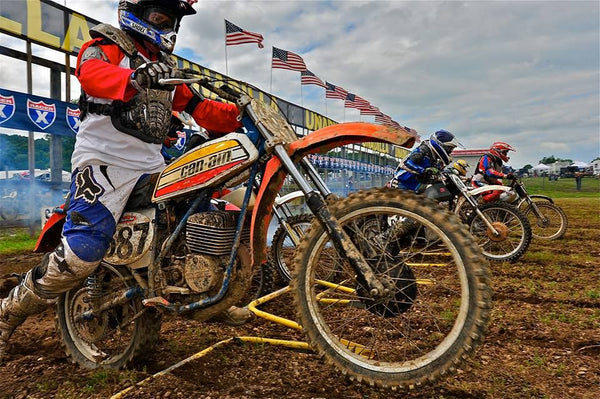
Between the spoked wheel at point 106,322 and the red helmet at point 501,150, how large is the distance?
385 inches

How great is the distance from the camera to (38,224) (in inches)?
355

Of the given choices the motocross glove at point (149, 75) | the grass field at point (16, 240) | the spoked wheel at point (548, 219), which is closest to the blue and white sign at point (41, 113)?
the grass field at point (16, 240)

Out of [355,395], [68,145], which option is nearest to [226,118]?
[355,395]

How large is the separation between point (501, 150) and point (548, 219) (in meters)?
2.18

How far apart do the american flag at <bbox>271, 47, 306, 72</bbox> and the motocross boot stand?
57.5 feet

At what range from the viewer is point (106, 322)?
9.47ft

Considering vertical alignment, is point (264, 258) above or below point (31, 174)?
below

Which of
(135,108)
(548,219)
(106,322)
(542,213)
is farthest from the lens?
(542,213)

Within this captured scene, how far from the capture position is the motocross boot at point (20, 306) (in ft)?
9.00

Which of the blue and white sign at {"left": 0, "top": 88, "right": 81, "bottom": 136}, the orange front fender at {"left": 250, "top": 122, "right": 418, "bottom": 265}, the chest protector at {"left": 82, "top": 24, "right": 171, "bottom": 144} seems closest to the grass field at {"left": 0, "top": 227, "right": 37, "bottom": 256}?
the blue and white sign at {"left": 0, "top": 88, "right": 81, "bottom": 136}

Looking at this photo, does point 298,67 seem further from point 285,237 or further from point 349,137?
point 349,137

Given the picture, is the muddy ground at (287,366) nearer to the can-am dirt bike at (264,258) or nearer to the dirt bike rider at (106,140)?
the can-am dirt bike at (264,258)

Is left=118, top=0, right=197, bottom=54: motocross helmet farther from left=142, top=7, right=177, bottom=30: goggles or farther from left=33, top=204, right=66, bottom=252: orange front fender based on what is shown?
left=33, top=204, right=66, bottom=252: orange front fender

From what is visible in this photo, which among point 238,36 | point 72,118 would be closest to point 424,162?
point 72,118
